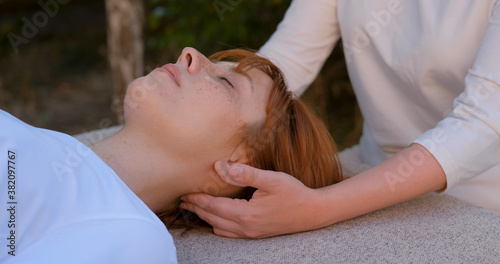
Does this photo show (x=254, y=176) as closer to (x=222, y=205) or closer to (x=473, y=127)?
(x=222, y=205)

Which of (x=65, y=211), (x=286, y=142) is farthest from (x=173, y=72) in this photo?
(x=65, y=211)

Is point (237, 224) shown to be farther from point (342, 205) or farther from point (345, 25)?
point (345, 25)

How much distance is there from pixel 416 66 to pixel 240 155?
64cm

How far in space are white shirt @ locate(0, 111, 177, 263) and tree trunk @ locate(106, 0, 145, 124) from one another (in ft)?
6.87

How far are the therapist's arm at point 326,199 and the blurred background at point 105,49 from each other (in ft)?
7.28

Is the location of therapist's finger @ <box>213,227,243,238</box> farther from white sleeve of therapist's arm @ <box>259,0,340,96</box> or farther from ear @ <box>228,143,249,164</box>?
white sleeve of therapist's arm @ <box>259,0,340,96</box>

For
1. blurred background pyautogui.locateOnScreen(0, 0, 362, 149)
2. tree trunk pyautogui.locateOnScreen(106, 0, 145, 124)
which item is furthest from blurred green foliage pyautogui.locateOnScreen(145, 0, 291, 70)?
tree trunk pyautogui.locateOnScreen(106, 0, 145, 124)

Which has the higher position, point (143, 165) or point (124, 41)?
point (143, 165)

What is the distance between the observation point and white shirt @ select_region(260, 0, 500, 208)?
1.48 meters

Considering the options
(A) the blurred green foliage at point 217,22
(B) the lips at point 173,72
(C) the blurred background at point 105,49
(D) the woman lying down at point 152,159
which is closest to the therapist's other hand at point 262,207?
(D) the woman lying down at point 152,159

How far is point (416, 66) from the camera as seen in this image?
1.78 m

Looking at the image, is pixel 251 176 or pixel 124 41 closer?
pixel 251 176

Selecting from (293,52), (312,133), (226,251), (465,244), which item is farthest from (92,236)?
(293,52)

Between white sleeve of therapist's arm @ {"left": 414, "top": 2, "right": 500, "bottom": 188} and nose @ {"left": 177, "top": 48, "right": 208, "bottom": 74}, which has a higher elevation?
nose @ {"left": 177, "top": 48, "right": 208, "bottom": 74}
